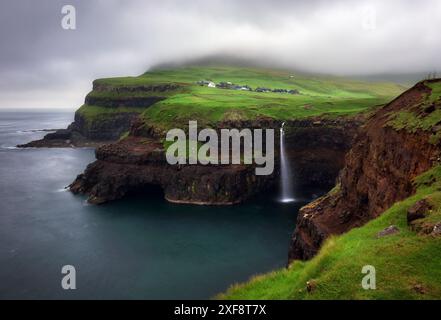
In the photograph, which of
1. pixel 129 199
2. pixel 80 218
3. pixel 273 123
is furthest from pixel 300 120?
pixel 80 218

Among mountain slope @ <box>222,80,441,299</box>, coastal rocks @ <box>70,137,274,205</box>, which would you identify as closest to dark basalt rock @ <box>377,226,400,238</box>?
mountain slope @ <box>222,80,441,299</box>

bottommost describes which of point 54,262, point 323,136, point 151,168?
point 54,262

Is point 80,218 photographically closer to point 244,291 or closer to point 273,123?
point 273,123

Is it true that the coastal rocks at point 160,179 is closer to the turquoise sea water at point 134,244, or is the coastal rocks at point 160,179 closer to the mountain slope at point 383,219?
the turquoise sea water at point 134,244

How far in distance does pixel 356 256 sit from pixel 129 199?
86.3 metres

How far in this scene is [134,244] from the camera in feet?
222

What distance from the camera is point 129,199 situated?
100312 mm

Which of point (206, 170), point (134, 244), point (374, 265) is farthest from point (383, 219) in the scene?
point (206, 170)

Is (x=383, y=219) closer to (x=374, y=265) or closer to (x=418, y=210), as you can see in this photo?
(x=418, y=210)

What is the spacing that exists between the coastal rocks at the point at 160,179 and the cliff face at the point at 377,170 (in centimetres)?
4692

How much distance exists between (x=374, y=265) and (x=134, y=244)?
5479 cm

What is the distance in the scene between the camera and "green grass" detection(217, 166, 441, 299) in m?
16.9

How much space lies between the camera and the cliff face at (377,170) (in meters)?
36.5

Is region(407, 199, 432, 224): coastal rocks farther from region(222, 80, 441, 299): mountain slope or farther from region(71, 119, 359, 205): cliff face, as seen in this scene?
region(71, 119, 359, 205): cliff face
